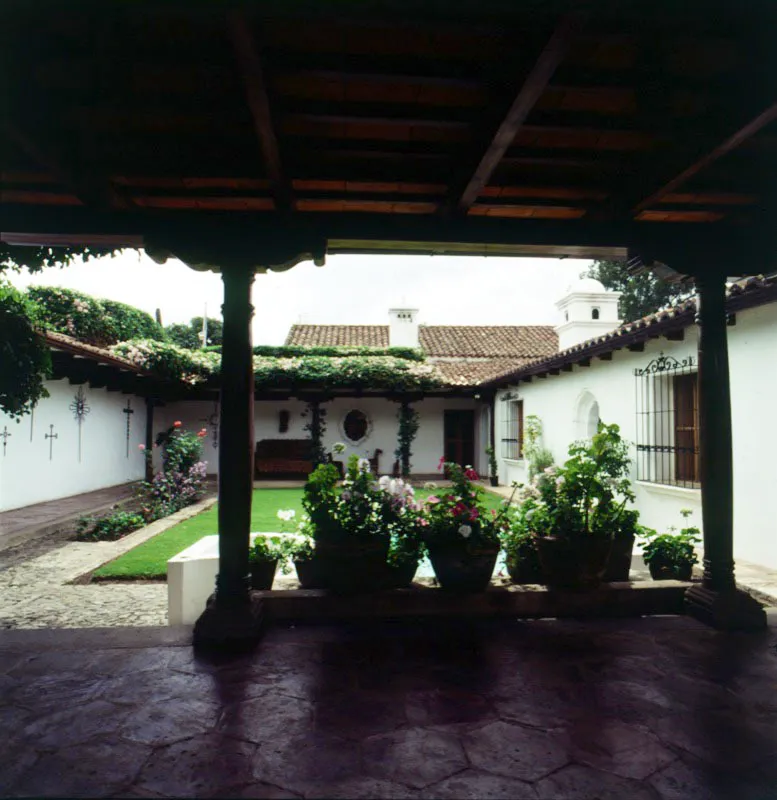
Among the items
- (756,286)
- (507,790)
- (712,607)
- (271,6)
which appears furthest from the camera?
(756,286)

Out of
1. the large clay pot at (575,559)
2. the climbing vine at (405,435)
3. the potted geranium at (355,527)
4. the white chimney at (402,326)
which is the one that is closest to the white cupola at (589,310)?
the climbing vine at (405,435)

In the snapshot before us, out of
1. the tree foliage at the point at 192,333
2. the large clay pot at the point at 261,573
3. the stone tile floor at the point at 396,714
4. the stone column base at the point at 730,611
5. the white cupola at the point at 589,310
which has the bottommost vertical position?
the stone tile floor at the point at 396,714

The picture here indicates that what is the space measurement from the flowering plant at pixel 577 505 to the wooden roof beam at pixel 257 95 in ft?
8.42

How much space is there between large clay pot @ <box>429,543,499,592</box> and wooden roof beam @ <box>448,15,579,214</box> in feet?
7.24

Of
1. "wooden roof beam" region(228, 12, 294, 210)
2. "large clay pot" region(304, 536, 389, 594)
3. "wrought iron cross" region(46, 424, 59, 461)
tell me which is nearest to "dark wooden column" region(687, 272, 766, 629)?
"large clay pot" region(304, 536, 389, 594)

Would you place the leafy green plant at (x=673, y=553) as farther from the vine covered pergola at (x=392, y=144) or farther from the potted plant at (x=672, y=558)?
the vine covered pergola at (x=392, y=144)

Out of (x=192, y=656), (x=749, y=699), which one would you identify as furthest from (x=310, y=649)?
(x=749, y=699)

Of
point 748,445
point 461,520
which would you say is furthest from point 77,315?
point 748,445

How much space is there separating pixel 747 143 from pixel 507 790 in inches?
123

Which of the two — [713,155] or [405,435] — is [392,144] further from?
[405,435]

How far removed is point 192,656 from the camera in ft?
9.86

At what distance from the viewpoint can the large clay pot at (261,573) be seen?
3.78 metres

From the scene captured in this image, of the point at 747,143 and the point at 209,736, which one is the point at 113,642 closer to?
the point at 209,736

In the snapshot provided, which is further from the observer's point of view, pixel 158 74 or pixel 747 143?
pixel 747 143
